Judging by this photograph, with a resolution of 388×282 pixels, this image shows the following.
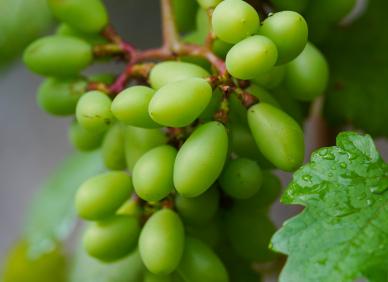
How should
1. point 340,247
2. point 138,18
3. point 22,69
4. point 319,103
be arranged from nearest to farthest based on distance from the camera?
point 340,247 → point 319,103 → point 138,18 → point 22,69

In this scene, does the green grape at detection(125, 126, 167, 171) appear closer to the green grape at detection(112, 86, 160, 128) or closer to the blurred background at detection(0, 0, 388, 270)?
the green grape at detection(112, 86, 160, 128)

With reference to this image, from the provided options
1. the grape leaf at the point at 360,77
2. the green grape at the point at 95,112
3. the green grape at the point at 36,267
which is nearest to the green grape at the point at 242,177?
the green grape at the point at 95,112

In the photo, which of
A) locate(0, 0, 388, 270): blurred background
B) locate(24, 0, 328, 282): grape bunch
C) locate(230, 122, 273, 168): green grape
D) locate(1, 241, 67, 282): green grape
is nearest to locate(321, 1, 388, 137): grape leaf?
locate(24, 0, 328, 282): grape bunch

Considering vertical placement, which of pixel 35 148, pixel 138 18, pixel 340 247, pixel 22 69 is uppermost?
pixel 340 247

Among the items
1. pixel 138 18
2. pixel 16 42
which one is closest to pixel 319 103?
pixel 16 42

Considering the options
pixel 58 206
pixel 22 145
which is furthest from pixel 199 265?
pixel 22 145

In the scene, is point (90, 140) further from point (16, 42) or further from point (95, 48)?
point (16, 42)
